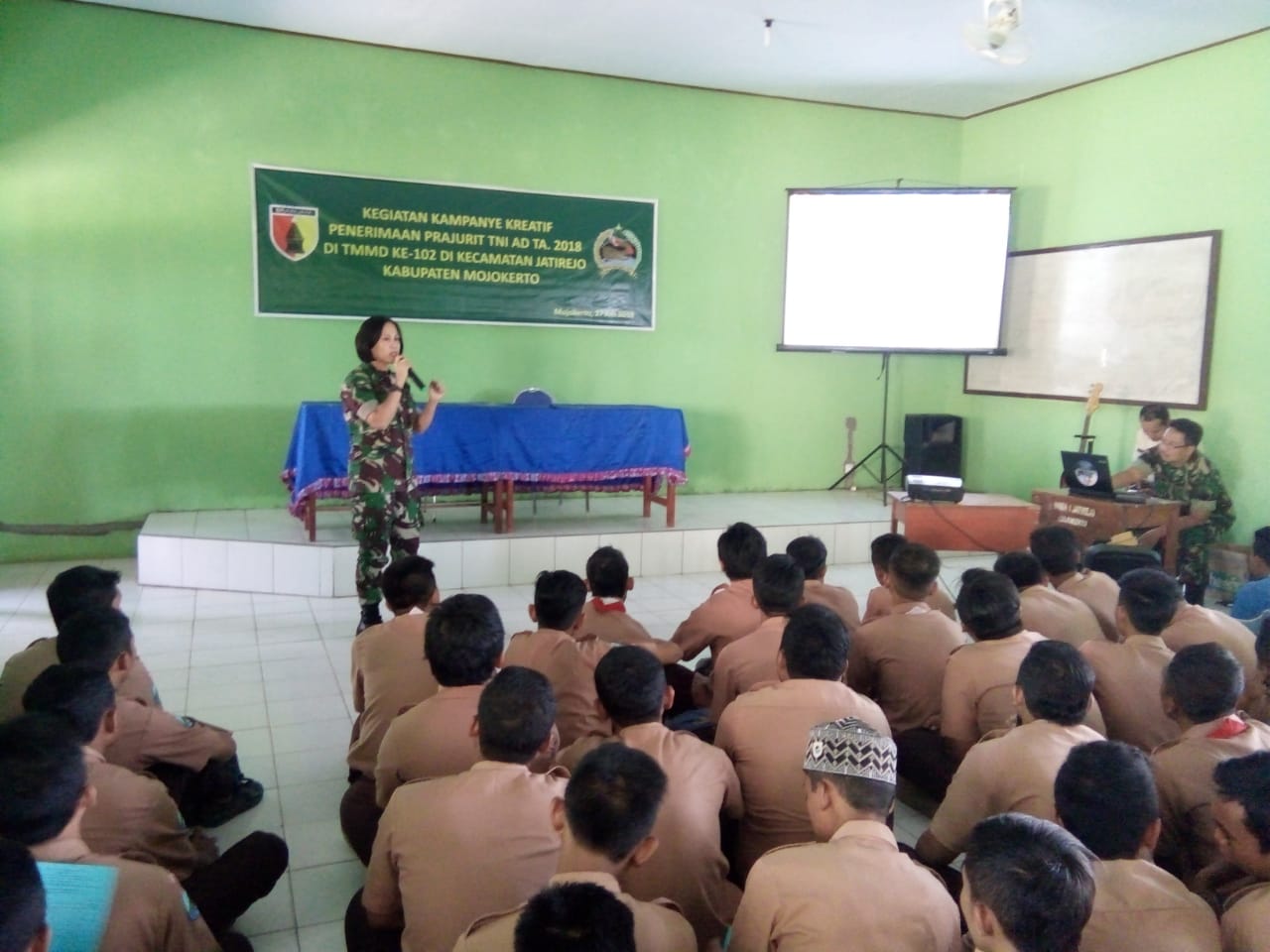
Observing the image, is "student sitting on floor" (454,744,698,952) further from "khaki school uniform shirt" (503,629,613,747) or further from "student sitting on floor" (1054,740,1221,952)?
"khaki school uniform shirt" (503,629,613,747)

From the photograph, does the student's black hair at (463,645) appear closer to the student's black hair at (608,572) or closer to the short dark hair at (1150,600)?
the student's black hair at (608,572)

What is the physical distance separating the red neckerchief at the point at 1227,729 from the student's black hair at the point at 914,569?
955mm

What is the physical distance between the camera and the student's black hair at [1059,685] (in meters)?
1.89

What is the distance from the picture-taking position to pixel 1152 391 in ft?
19.2

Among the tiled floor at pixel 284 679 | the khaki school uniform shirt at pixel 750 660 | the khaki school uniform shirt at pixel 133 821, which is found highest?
the khaki school uniform shirt at pixel 750 660

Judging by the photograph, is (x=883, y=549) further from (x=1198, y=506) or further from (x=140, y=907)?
(x=1198, y=506)

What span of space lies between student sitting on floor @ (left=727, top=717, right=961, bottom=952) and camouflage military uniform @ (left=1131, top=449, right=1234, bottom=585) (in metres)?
4.35

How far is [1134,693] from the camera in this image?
238 centimetres

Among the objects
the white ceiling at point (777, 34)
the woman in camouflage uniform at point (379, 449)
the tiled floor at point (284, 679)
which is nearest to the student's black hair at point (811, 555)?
the tiled floor at point (284, 679)

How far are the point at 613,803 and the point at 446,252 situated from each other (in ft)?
17.5

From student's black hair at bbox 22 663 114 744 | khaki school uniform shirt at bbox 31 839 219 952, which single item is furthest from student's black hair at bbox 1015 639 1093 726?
student's black hair at bbox 22 663 114 744

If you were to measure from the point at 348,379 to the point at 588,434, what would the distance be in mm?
1848

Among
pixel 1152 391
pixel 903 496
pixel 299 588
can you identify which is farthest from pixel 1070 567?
pixel 299 588

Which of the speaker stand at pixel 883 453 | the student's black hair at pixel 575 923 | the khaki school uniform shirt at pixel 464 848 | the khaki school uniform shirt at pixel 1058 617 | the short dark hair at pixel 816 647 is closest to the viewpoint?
the student's black hair at pixel 575 923
